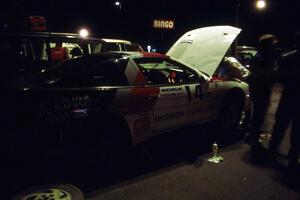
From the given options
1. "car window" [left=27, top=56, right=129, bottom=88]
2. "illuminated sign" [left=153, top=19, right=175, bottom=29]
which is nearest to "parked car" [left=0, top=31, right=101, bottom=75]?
"car window" [left=27, top=56, right=129, bottom=88]

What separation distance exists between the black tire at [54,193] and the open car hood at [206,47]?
131 inches

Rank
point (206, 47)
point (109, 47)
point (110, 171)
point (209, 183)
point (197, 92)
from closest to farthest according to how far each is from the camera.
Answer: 1. point (209, 183)
2. point (110, 171)
3. point (197, 92)
4. point (206, 47)
5. point (109, 47)

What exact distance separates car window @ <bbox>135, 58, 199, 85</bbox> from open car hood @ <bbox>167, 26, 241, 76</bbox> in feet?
1.99

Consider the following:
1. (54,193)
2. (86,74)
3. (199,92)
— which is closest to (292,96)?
(199,92)

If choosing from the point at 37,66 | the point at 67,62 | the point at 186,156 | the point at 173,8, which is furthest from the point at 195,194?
the point at 173,8

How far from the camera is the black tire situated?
3.51m

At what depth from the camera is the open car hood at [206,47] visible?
20.3ft

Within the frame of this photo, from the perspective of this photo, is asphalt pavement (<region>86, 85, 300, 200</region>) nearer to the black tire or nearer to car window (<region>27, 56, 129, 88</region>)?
the black tire

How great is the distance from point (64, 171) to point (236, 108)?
3.51 metres

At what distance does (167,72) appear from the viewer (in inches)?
238

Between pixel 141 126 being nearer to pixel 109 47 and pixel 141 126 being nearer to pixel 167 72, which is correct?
pixel 167 72

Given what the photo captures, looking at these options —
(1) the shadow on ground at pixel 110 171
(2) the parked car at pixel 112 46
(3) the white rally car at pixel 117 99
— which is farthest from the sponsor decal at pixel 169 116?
(2) the parked car at pixel 112 46

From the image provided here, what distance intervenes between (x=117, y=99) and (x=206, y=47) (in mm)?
3075

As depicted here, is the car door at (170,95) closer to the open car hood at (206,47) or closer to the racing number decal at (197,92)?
the racing number decal at (197,92)
